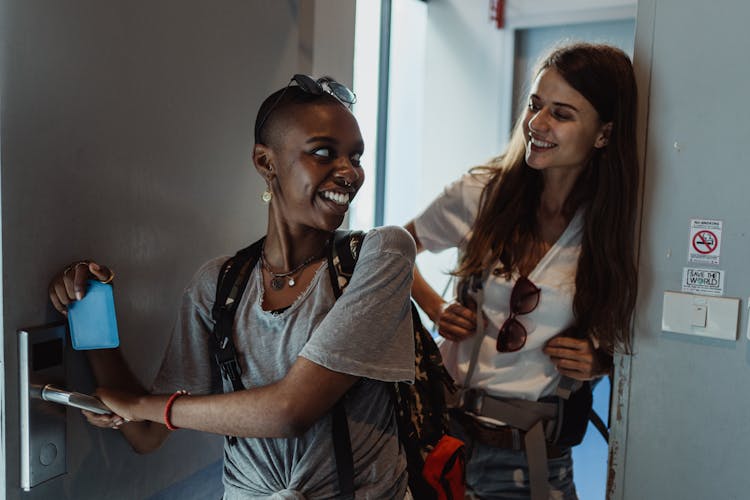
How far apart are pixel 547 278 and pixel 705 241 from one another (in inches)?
12.6

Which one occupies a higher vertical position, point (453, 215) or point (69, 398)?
point (453, 215)

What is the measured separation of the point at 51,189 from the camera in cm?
105

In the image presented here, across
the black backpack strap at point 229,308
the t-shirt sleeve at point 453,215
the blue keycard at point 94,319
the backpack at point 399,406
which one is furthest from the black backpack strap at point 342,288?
the t-shirt sleeve at point 453,215

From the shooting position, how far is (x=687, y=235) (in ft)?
4.23

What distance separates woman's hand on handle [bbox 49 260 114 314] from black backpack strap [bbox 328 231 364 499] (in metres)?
0.36

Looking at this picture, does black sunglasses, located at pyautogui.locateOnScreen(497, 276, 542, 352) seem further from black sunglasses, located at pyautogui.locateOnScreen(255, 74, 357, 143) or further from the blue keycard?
the blue keycard

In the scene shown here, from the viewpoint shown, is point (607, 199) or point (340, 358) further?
point (607, 199)

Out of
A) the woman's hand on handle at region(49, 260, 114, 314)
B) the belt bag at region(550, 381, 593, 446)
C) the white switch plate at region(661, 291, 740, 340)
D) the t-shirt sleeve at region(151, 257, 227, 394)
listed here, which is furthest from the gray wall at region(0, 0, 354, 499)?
the white switch plate at region(661, 291, 740, 340)

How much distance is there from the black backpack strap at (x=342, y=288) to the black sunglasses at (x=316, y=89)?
233mm

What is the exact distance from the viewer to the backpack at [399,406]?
3.29 feet

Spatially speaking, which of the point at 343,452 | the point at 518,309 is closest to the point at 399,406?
the point at 343,452

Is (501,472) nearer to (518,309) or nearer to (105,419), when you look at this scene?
(518,309)

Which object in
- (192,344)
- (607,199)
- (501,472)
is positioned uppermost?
(607,199)

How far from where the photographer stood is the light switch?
128cm
